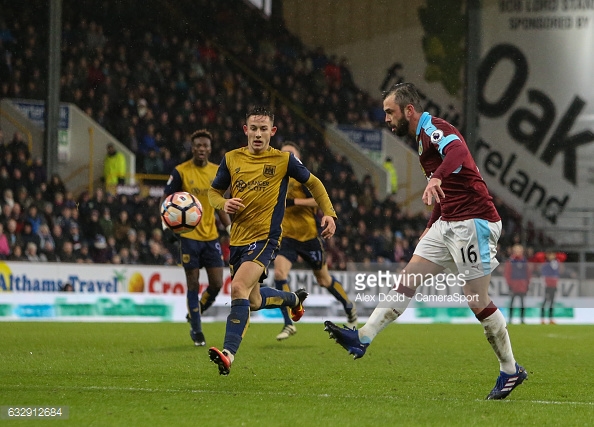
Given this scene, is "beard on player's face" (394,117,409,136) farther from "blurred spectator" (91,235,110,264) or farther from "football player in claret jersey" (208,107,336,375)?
"blurred spectator" (91,235,110,264)

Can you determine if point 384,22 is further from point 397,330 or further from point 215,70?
point 397,330

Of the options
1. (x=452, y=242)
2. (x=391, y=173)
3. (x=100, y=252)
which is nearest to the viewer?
(x=452, y=242)

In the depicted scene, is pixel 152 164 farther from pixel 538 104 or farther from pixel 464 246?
pixel 464 246

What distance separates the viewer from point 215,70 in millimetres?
30734

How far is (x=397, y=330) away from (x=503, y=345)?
9.76 metres

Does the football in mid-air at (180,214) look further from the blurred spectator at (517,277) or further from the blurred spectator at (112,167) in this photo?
the blurred spectator at (112,167)

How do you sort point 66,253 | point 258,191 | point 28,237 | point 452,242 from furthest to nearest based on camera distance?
point 66,253 → point 28,237 → point 258,191 → point 452,242

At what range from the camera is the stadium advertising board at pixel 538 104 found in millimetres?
33062

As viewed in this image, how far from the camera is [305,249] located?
13328 millimetres

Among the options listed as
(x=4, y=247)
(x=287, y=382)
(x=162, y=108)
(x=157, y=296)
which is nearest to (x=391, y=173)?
(x=162, y=108)

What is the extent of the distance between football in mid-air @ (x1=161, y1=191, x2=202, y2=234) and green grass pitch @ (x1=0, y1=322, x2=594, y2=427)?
135 centimetres

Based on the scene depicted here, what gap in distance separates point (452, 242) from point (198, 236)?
17.3ft

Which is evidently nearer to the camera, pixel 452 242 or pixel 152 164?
pixel 452 242

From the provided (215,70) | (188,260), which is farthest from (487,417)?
(215,70)
